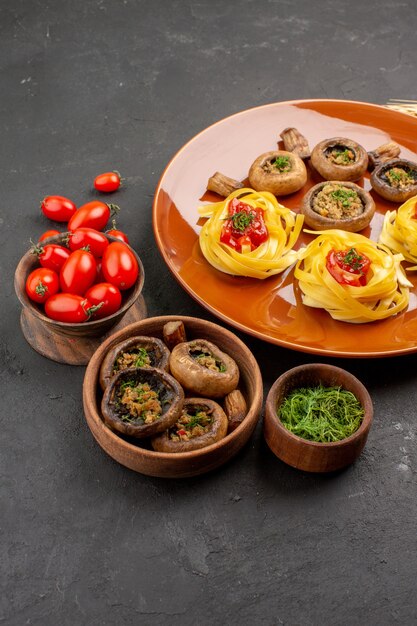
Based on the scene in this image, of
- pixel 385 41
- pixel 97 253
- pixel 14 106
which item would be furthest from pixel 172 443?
pixel 385 41

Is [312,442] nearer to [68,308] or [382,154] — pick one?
[68,308]

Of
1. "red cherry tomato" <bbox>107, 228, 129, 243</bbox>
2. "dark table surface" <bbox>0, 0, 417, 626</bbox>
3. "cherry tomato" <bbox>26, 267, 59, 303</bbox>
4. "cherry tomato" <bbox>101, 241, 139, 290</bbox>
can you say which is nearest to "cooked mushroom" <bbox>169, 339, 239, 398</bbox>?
"dark table surface" <bbox>0, 0, 417, 626</bbox>

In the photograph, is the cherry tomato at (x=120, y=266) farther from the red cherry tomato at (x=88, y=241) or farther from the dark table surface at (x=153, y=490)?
the dark table surface at (x=153, y=490)

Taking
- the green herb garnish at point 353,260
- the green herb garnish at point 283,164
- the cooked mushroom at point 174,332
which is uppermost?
the green herb garnish at point 283,164

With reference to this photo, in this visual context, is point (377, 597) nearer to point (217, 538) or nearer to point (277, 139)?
point (217, 538)

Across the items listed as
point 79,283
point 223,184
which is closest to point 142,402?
point 79,283

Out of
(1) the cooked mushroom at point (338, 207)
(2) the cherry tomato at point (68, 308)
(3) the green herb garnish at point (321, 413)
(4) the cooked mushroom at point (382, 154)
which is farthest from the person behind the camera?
(4) the cooked mushroom at point (382, 154)

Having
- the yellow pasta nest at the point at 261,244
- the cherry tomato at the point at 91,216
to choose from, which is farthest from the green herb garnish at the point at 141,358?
the cherry tomato at the point at 91,216
